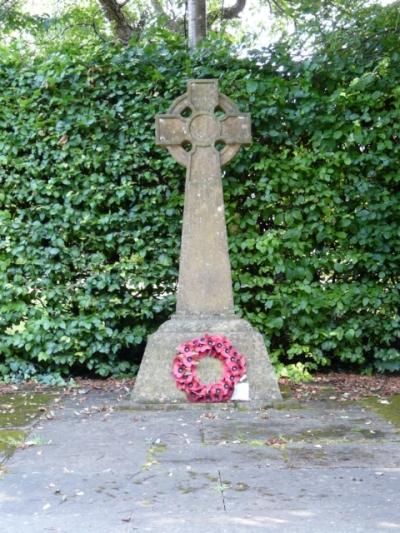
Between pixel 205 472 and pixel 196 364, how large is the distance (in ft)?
5.80

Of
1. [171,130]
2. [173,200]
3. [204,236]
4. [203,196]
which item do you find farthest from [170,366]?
[171,130]

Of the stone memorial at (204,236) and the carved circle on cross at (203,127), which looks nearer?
the stone memorial at (204,236)

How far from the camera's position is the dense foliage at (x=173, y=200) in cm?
669

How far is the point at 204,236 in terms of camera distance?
236 inches

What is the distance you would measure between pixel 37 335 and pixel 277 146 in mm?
3061

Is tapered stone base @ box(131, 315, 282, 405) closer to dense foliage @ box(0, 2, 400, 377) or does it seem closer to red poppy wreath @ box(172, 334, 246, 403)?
red poppy wreath @ box(172, 334, 246, 403)

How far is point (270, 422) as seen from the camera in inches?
207

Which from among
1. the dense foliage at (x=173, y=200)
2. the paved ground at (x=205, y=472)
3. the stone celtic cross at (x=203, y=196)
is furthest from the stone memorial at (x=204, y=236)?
the dense foliage at (x=173, y=200)

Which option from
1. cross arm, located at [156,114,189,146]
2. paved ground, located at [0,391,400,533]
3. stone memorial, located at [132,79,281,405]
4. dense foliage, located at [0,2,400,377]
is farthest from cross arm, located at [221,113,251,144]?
paved ground, located at [0,391,400,533]

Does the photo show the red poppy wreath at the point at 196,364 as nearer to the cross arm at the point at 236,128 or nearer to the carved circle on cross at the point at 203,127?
the carved circle on cross at the point at 203,127

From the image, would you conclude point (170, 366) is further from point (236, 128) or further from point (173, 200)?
point (236, 128)

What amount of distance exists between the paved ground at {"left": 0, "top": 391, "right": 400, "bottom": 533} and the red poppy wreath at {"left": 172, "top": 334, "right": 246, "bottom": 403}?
6.7 inches

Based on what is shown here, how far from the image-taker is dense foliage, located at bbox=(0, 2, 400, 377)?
6688mm

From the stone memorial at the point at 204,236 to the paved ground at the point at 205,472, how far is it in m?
0.60
